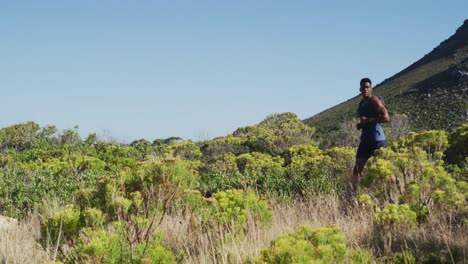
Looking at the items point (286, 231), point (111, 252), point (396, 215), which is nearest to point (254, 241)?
point (286, 231)

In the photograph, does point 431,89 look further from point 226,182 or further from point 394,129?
point 226,182

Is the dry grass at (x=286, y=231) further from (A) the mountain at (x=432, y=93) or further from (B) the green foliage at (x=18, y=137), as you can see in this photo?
(A) the mountain at (x=432, y=93)

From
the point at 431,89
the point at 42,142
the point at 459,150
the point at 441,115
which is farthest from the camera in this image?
the point at 431,89

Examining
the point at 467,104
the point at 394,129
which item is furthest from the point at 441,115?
the point at 394,129

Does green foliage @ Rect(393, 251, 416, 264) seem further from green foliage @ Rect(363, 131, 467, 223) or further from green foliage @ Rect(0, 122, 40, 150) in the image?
green foliage @ Rect(0, 122, 40, 150)

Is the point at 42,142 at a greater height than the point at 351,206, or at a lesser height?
greater

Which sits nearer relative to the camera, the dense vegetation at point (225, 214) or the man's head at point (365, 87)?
the dense vegetation at point (225, 214)

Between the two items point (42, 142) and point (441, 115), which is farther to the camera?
point (441, 115)

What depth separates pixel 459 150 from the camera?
12.1 meters

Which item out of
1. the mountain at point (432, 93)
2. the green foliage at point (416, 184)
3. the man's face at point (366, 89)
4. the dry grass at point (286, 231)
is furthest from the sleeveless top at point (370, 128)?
the mountain at point (432, 93)

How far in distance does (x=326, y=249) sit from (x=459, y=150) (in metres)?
10.2

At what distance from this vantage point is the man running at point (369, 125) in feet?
25.2

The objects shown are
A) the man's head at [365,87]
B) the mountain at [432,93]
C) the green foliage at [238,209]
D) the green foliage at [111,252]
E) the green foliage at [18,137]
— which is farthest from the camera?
the mountain at [432,93]

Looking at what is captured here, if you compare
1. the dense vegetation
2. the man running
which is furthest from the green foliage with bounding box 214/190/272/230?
the man running
